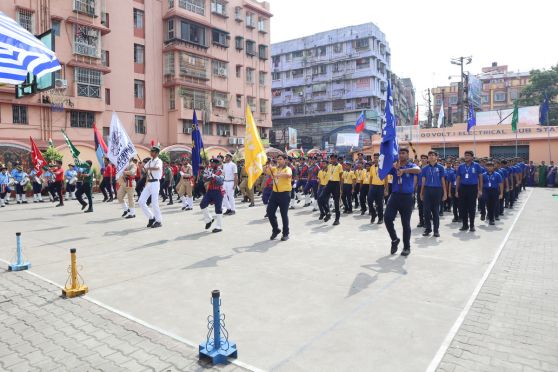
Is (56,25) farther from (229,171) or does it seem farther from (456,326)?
(456,326)

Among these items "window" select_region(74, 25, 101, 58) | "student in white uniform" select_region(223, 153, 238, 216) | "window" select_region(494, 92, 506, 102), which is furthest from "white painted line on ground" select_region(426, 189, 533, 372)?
"window" select_region(494, 92, 506, 102)

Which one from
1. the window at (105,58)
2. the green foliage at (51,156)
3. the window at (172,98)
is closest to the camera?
the green foliage at (51,156)

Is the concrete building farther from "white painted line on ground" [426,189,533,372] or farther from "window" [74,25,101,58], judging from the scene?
"white painted line on ground" [426,189,533,372]

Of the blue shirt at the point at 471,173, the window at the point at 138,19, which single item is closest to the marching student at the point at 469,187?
the blue shirt at the point at 471,173

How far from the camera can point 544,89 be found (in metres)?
45.2

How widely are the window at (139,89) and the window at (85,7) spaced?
5.94 metres

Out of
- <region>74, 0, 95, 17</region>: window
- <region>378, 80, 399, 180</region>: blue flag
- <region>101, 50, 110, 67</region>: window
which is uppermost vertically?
<region>74, 0, 95, 17</region>: window

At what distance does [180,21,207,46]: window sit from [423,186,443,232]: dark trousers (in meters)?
30.4

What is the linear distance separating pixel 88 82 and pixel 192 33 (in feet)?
38.6

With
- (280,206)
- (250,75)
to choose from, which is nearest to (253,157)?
(280,206)

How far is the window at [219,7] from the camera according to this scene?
37.7 m

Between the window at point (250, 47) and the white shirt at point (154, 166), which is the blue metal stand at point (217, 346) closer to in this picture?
the white shirt at point (154, 166)

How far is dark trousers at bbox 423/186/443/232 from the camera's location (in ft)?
29.4

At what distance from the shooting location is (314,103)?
61.1 meters
